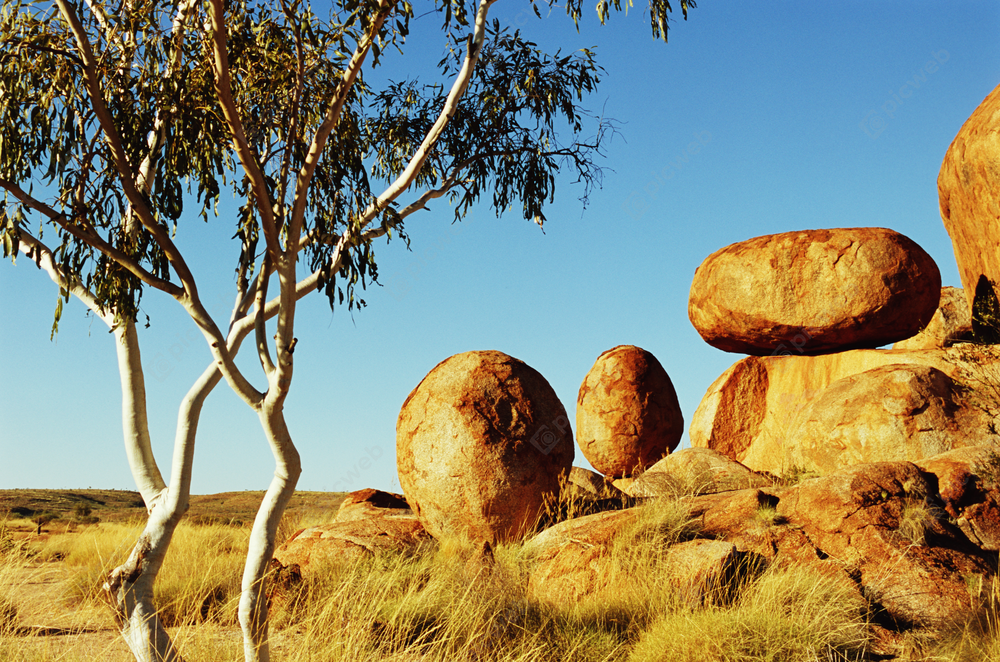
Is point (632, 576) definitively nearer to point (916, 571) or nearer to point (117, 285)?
point (916, 571)

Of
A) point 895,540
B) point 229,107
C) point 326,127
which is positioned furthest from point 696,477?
point 229,107

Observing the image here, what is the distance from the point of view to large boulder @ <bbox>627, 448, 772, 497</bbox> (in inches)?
436

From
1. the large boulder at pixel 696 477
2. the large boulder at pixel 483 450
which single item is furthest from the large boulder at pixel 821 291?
the large boulder at pixel 483 450

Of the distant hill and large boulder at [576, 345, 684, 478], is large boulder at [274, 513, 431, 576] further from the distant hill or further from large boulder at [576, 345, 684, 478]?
the distant hill

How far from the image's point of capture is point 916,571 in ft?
22.9

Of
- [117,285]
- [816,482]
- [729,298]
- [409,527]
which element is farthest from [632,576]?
[729,298]

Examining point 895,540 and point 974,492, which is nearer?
point 895,540

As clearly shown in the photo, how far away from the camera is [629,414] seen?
48.9 ft

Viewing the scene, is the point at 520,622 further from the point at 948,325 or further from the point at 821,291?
the point at 948,325

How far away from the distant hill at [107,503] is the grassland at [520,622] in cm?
1860

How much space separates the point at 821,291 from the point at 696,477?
458 cm

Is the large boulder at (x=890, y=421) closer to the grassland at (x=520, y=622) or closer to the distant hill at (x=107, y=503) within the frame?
the grassland at (x=520, y=622)

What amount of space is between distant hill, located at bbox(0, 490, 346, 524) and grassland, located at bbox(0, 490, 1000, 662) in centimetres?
1860

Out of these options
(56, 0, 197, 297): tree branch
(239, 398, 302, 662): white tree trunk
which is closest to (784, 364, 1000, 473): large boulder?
(239, 398, 302, 662): white tree trunk
